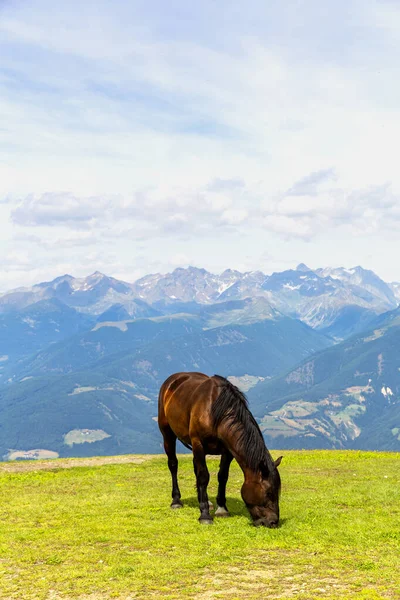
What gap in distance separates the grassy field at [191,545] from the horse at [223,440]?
71cm

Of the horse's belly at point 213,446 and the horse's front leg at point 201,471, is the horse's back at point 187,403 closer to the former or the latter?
the horse's belly at point 213,446

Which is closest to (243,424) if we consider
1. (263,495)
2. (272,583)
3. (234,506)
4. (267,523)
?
(263,495)

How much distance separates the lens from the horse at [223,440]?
1792 centimetres

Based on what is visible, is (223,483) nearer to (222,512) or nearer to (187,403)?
(222,512)

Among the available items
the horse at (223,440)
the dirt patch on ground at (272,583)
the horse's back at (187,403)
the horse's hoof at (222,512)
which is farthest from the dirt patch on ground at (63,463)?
the dirt patch on ground at (272,583)

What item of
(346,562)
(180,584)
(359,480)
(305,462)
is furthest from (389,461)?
(180,584)

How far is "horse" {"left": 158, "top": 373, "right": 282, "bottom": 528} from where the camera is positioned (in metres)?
17.9

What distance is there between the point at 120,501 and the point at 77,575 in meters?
9.12

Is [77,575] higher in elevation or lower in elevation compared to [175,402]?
lower

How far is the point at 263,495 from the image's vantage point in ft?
58.4

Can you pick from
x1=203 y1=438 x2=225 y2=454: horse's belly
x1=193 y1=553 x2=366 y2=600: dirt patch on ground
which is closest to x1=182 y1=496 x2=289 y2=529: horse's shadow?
x1=203 y1=438 x2=225 y2=454: horse's belly

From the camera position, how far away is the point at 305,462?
3628cm

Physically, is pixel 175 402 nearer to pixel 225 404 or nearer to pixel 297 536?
pixel 225 404

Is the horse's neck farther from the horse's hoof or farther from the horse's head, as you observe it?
the horse's hoof
